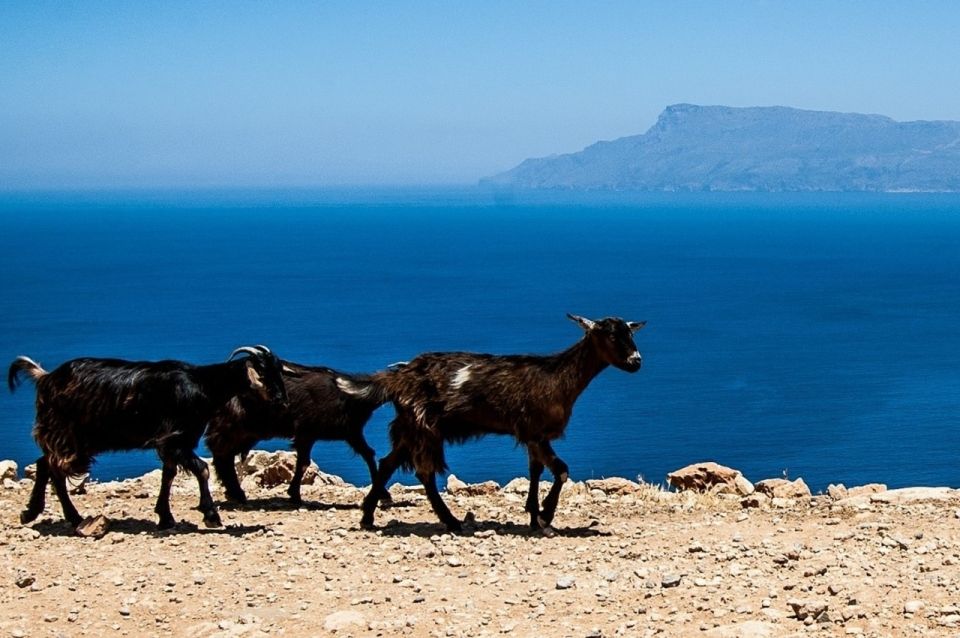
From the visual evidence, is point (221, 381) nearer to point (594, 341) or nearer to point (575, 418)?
point (594, 341)

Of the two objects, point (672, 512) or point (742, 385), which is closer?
point (672, 512)

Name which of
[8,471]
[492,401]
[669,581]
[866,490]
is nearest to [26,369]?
[8,471]

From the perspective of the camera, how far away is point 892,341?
96438mm

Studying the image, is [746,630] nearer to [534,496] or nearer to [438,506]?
[534,496]

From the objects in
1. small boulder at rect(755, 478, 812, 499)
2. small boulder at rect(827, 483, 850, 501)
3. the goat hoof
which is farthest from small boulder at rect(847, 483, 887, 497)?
the goat hoof

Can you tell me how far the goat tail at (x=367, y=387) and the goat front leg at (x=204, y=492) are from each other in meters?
1.91

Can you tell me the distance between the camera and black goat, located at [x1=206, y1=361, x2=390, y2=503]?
14984 millimetres

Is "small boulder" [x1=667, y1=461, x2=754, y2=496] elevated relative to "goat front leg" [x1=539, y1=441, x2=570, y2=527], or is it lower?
lower

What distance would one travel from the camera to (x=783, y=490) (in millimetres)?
15078

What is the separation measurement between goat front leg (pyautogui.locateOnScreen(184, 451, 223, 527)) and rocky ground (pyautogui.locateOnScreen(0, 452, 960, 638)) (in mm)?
223

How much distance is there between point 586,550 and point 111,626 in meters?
4.41

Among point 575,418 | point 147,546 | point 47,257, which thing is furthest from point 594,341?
point 47,257

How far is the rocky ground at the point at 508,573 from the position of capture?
32.4 feet

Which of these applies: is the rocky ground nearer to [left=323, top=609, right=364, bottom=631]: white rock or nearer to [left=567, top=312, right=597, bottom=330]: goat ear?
[left=323, top=609, right=364, bottom=631]: white rock
